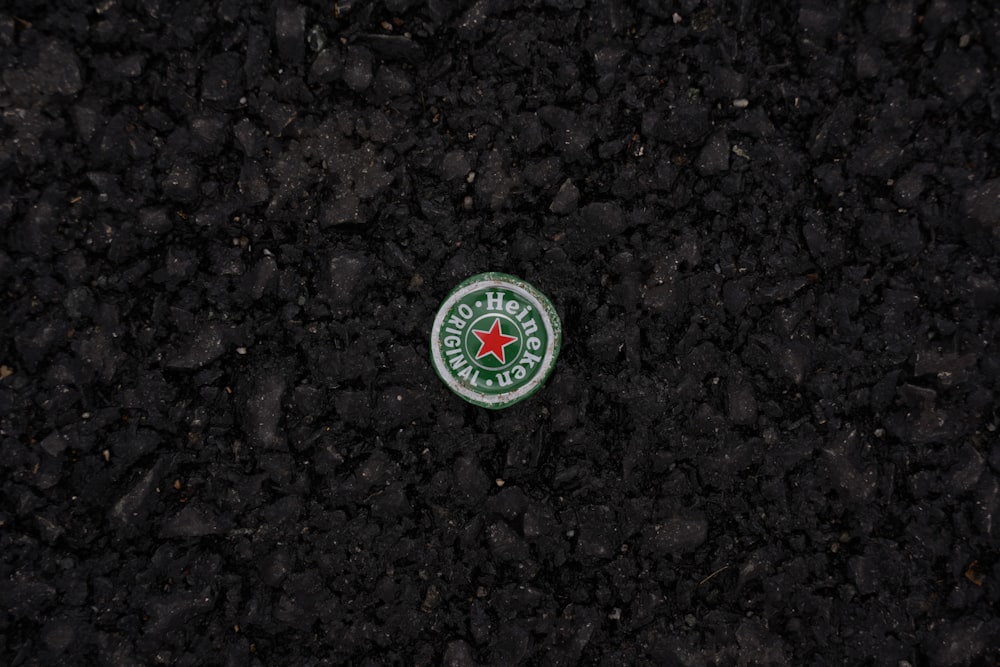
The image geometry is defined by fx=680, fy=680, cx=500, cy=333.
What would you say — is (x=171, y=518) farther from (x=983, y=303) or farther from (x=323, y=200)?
(x=983, y=303)

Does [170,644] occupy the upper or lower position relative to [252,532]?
lower

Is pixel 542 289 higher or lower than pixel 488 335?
higher

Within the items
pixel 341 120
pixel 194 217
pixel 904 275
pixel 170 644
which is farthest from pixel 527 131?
pixel 170 644

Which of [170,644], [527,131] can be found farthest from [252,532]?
[527,131]

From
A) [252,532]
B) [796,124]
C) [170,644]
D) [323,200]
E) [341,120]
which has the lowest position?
[170,644]
